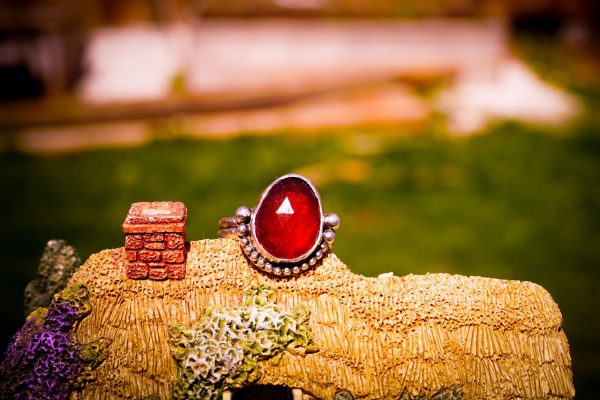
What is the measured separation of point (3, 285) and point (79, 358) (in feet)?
25.3

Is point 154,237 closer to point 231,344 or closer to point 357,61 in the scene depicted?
point 231,344

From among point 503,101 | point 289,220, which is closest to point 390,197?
point 503,101

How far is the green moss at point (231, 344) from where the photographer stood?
16.8 ft

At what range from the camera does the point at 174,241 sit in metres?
5.34

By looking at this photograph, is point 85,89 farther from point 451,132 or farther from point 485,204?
point 485,204

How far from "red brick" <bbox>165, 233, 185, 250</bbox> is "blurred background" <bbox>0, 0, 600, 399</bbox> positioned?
273 inches

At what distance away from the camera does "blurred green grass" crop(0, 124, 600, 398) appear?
1256cm

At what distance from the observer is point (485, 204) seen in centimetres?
1457

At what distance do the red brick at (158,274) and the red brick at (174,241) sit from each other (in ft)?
0.68

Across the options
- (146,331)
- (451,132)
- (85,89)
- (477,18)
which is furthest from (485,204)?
(85,89)

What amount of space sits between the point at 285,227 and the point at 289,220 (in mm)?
65

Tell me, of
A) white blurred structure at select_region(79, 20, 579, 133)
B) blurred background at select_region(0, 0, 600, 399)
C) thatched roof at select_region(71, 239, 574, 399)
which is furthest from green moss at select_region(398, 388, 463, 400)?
white blurred structure at select_region(79, 20, 579, 133)

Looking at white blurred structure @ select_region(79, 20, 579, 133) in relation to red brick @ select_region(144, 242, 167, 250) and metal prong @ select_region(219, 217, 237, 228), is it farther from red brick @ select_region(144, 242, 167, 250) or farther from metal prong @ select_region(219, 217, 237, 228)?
red brick @ select_region(144, 242, 167, 250)

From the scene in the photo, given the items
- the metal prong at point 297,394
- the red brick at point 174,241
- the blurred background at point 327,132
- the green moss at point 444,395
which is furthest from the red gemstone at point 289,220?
the blurred background at point 327,132
